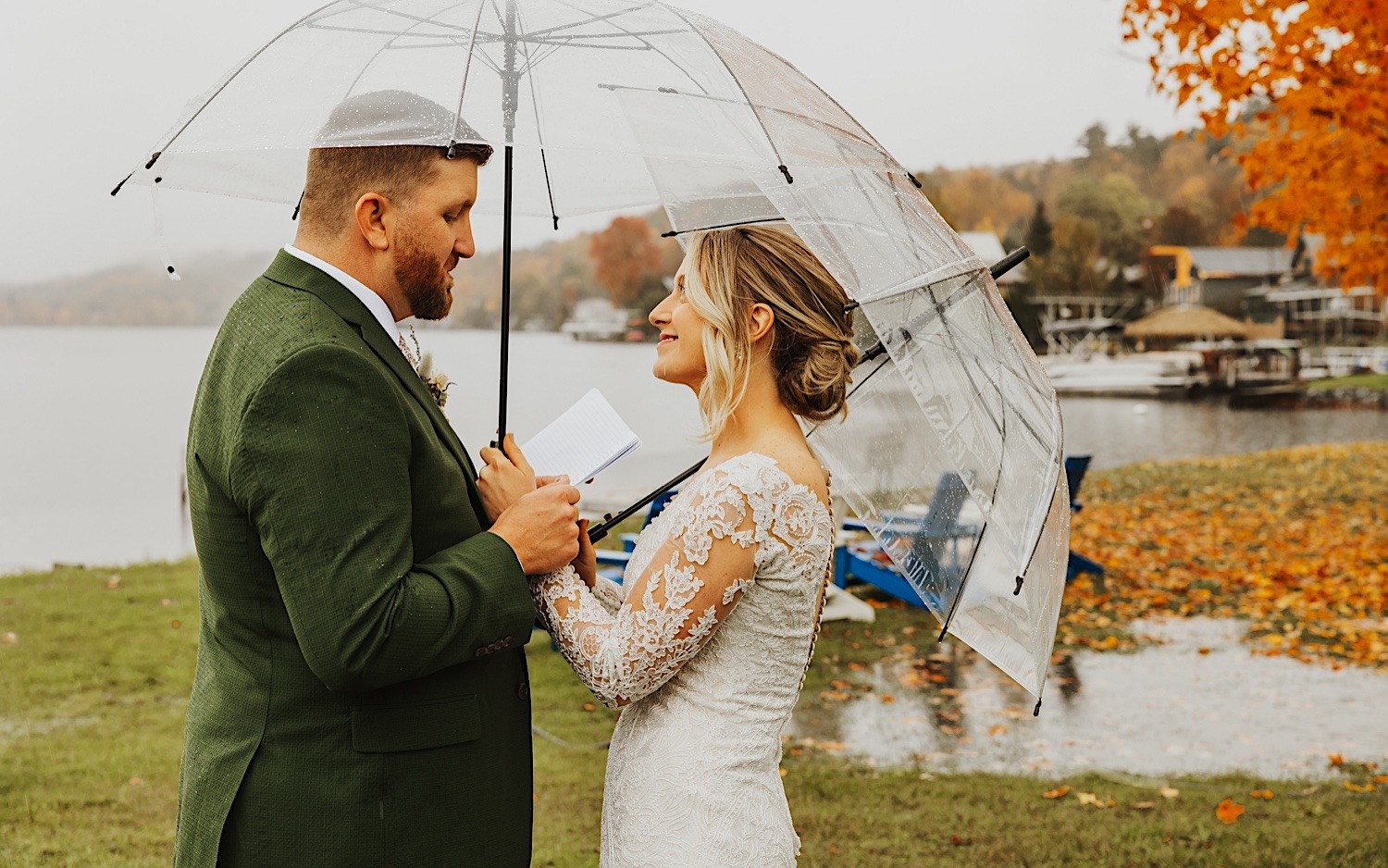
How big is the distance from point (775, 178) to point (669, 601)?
0.82m

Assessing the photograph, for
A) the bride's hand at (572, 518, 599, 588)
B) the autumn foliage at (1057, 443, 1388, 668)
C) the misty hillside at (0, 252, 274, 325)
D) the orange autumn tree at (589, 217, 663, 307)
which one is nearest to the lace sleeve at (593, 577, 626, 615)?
the bride's hand at (572, 518, 599, 588)

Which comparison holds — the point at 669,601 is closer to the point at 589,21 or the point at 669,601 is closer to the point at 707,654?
the point at 707,654

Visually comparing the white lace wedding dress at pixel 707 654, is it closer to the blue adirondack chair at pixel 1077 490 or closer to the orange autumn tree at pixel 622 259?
the blue adirondack chair at pixel 1077 490

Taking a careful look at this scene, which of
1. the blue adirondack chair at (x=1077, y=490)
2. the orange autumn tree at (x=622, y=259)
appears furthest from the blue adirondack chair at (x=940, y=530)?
the orange autumn tree at (x=622, y=259)

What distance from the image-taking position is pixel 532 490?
2275 millimetres

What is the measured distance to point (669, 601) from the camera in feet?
7.52

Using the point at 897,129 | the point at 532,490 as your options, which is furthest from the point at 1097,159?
the point at 532,490

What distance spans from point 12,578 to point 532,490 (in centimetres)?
920

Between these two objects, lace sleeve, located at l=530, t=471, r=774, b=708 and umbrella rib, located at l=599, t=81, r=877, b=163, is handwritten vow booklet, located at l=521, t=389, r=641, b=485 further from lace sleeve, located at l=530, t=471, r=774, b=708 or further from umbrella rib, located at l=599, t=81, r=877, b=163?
Result: umbrella rib, located at l=599, t=81, r=877, b=163

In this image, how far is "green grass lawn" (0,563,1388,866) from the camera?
4.55 metres

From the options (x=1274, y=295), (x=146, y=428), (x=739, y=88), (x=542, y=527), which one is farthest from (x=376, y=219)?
(x=1274, y=295)

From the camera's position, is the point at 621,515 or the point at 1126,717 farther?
the point at 1126,717

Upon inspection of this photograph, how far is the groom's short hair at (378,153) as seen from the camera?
205 centimetres

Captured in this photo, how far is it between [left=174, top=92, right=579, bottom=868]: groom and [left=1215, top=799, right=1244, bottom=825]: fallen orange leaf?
366cm
